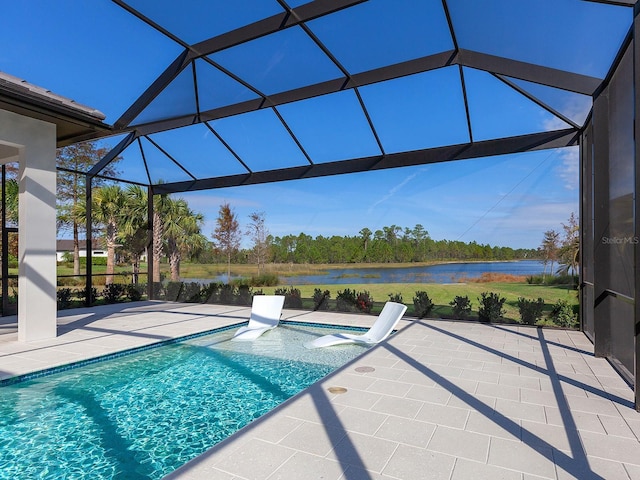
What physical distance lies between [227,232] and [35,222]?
10104mm

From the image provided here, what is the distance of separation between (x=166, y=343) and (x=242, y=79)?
5071 mm

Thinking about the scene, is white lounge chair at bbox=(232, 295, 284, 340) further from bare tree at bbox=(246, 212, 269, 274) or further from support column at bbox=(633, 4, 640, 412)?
bare tree at bbox=(246, 212, 269, 274)

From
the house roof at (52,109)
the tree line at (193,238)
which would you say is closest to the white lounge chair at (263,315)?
the house roof at (52,109)

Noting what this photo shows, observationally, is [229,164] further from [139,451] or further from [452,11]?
[139,451]

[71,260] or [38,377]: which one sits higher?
[71,260]

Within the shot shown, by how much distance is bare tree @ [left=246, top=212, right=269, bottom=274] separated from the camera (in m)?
16.0

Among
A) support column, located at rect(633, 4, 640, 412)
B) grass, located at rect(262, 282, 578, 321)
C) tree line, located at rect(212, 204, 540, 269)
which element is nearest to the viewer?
support column, located at rect(633, 4, 640, 412)

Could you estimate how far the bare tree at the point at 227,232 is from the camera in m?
16.1

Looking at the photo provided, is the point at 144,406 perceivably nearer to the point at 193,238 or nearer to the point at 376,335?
the point at 376,335

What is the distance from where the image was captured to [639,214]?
141 inches

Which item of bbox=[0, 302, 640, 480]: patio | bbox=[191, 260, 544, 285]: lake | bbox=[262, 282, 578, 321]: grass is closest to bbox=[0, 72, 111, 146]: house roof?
bbox=[0, 302, 640, 480]: patio

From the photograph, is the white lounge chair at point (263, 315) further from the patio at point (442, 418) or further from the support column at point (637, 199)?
the support column at point (637, 199)

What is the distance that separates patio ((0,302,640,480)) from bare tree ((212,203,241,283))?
9.76 metres

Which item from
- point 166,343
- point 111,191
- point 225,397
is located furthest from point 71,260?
point 225,397
